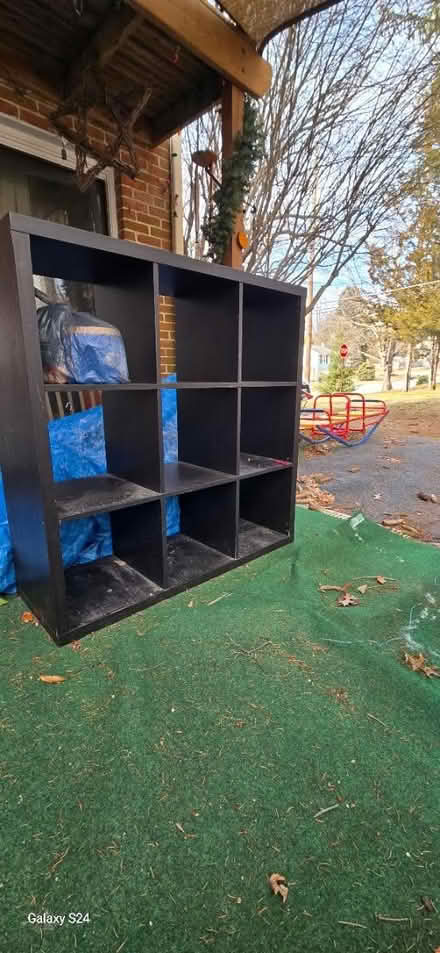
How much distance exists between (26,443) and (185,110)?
2791 mm

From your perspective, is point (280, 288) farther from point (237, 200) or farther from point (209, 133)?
point (209, 133)

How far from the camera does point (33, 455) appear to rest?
1.38m

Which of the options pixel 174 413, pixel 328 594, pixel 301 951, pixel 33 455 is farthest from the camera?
pixel 174 413

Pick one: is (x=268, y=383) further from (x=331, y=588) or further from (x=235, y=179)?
(x=235, y=179)

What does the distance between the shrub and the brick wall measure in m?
18.4

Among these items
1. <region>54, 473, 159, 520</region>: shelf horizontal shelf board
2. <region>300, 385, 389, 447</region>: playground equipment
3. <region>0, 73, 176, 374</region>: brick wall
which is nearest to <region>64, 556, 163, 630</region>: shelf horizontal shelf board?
<region>54, 473, 159, 520</region>: shelf horizontal shelf board

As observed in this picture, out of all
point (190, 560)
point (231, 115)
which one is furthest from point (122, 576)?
point (231, 115)

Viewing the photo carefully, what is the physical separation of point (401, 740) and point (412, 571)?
3.65 ft

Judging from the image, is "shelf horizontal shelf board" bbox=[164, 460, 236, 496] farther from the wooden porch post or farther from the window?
the wooden porch post

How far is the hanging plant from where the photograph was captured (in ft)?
8.72

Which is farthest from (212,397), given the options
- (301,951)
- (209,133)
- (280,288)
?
(209,133)

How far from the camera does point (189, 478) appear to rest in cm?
198

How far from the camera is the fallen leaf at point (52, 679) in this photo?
133cm

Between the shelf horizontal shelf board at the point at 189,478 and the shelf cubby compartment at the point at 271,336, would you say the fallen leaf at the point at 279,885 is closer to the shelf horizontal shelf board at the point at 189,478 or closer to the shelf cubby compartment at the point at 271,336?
the shelf horizontal shelf board at the point at 189,478
